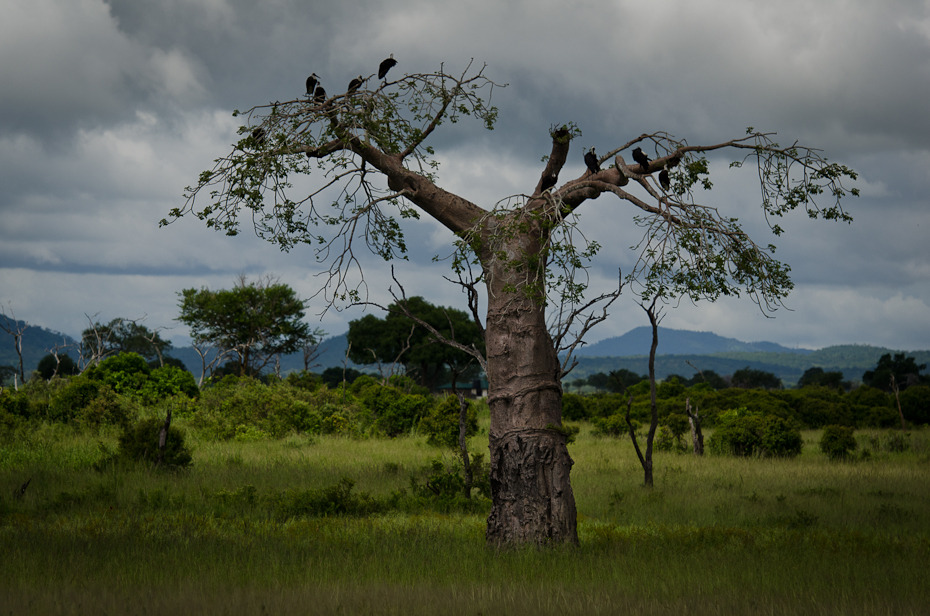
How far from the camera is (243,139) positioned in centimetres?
1092

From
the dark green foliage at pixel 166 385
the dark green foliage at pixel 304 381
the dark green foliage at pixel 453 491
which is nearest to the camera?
the dark green foliage at pixel 453 491

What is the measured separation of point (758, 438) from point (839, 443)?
2.08 m

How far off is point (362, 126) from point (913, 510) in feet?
37.4

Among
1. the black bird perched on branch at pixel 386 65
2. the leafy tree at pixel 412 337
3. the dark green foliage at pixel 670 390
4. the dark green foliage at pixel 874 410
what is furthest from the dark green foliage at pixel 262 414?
the leafy tree at pixel 412 337

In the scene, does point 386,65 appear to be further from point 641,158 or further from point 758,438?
point 758,438

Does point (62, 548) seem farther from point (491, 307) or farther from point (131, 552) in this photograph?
point (491, 307)

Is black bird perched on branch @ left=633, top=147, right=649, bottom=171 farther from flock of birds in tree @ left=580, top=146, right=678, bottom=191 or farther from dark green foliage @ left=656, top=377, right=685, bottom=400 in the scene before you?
dark green foliage @ left=656, top=377, right=685, bottom=400

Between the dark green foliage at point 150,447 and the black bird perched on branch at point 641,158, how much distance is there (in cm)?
1155

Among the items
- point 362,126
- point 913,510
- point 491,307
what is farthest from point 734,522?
point 362,126

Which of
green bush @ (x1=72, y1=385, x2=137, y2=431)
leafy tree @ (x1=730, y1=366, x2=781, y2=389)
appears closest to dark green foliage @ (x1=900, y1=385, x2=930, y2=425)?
leafy tree @ (x1=730, y1=366, x2=781, y2=389)

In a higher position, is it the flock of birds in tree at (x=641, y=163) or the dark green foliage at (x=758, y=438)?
the flock of birds in tree at (x=641, y=163)

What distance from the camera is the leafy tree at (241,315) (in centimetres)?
4691

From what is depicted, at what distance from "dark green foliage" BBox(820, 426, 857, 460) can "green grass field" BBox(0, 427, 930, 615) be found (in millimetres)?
2771

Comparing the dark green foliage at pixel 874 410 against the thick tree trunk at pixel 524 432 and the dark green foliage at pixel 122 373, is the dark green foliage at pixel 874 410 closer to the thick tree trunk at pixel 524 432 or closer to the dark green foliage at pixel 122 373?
the thick tree trunk at pixel 524 432
